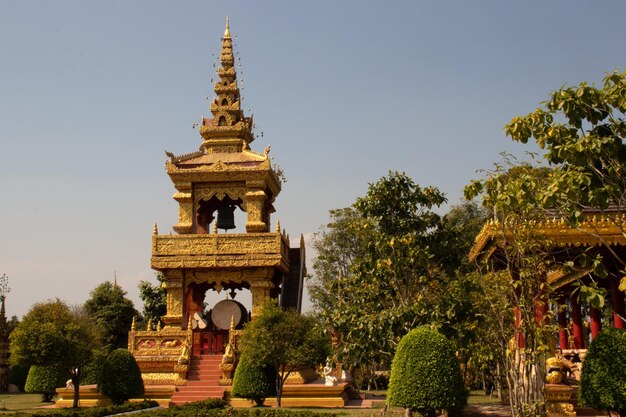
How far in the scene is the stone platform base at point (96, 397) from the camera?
2508cm

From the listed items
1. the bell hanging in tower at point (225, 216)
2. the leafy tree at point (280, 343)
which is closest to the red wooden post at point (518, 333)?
the leafy tree at point (280, 343)

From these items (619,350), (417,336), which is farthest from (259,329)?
(619,350)

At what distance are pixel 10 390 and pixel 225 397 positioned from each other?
20.8m

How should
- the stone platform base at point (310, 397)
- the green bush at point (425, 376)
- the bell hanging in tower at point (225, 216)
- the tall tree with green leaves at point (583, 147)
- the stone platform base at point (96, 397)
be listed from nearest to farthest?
1. the tall tree with green leaves at point (583, 147)
2. the green bush at point (425, 376)
3. the stone platform base at point (310, 397)
4. the stone platform base at point (96, 397)
5. the bell hanging in tower at point (225, 216)

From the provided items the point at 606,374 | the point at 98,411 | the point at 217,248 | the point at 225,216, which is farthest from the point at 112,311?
the point at 606,374

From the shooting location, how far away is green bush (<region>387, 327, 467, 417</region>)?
48.0 ft

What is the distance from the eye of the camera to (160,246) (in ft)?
100

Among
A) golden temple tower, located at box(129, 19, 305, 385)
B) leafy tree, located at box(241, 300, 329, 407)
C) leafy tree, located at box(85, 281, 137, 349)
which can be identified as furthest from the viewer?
leafy tree, located at box(85, 281, 137, 349)

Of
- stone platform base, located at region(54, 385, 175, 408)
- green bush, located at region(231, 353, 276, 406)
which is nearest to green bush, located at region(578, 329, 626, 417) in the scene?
green bush, located at region(231, 353, 276, 406)

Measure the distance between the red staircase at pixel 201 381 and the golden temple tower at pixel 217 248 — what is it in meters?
0.68

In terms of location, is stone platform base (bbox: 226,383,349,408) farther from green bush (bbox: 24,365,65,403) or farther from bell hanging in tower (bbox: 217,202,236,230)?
bell hanging in tower (bbox: 217,202,236,230)

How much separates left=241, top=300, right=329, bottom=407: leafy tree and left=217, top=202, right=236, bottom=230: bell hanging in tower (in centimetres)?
1002

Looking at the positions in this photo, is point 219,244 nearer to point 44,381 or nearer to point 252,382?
point 252,382

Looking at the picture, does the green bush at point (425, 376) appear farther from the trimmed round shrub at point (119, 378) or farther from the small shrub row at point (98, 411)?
the trimmed round shrub at point (119, 378)
